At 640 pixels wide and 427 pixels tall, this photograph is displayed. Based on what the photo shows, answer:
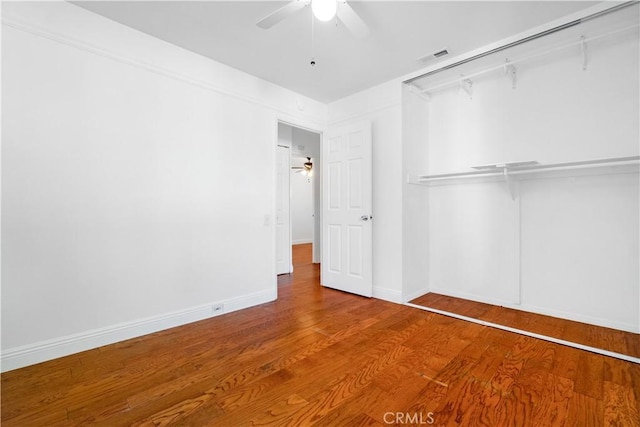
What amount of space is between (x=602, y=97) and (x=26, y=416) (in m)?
4.81

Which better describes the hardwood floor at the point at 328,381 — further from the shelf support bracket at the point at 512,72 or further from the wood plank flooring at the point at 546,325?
the shelf support bracket at the point at 512,72

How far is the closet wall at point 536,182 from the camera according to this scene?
252 centimetres

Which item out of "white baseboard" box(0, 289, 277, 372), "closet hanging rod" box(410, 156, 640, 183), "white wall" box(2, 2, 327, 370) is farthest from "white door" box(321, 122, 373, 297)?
"white baseboard" box(0, 289, 277, 372)

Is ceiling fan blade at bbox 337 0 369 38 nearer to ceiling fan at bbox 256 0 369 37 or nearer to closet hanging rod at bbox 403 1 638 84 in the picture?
ceiling fan at bbox 256 0 369 37

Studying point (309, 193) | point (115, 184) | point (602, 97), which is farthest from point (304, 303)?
A: point (309, 193)

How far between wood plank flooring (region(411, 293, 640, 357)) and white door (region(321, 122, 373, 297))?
2.70 feet


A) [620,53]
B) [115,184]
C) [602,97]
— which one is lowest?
[115,184]

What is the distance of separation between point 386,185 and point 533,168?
150cm

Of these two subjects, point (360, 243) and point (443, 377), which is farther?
point (360, 243)

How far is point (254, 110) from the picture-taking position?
3410 millimetres

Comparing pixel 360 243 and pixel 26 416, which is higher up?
pixel 360 243

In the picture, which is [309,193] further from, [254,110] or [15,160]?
[15,160]

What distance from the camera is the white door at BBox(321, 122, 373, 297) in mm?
3654

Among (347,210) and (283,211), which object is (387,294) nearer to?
(347,210)
